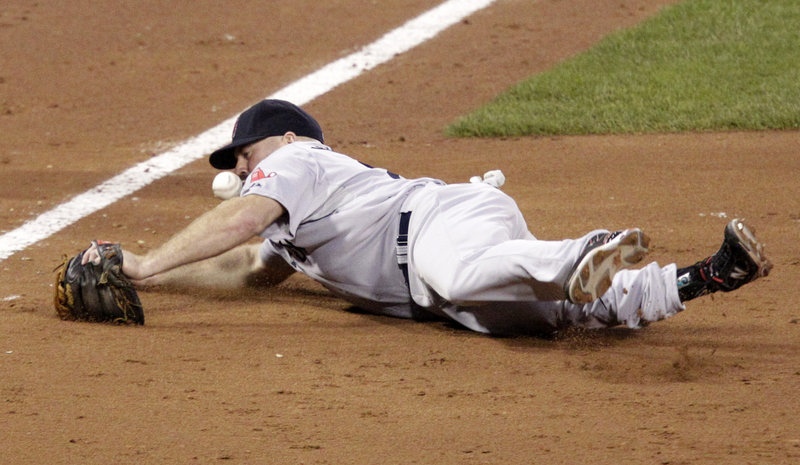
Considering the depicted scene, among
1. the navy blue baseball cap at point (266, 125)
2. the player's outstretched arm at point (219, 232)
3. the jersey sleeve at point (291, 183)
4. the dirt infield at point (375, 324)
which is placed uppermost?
the navy blue baseball cap at point (266, 125)

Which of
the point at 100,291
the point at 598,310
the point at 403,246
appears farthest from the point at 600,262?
the point at 100,291

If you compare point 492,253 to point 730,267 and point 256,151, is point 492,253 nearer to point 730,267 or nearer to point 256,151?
point 730,267

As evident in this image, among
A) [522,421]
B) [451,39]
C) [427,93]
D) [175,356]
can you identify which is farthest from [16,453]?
[451,39]

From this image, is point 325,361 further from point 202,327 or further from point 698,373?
point 698,373

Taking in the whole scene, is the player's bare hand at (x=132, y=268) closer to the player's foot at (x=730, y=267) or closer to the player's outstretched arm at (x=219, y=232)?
the player's outstretched arm at (x=219, y=232)

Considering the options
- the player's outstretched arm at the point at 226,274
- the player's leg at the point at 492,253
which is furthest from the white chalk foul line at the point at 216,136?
the player's leg at the point at 492,253

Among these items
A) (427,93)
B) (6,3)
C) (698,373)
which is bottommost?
(698,373)

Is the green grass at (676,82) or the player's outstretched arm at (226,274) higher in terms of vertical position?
the green grass at (676,82)
